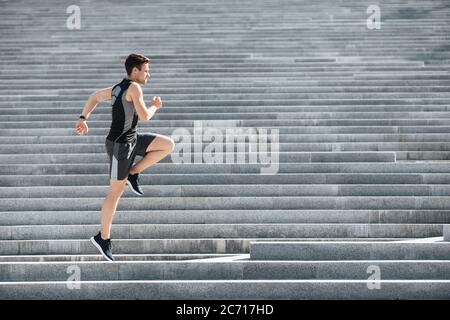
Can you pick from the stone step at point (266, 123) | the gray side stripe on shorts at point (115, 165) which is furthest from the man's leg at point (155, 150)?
the stone step at point (266, 123)

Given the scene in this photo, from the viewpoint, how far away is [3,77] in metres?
11.4

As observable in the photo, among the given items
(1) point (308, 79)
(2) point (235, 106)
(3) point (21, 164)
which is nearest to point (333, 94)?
(1) point (308, 79)

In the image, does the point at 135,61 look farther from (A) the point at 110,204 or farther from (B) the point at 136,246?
(B) the point at 136,246

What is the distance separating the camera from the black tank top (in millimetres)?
5738

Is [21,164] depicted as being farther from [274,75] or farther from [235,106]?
[274,75]

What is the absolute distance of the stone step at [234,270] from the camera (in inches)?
230

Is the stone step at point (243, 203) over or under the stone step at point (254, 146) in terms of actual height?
under

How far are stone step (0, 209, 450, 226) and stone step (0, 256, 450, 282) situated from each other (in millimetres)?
1081

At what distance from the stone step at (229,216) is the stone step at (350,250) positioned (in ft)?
2.52

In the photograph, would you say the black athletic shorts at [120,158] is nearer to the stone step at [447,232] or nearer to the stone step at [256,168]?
the stone step at [256,168]

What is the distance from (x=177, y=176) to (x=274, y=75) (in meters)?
3.79

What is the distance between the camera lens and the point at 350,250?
6.12m

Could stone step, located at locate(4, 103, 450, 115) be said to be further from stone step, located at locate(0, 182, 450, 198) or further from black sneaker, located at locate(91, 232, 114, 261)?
black sneaker, located at locate(91, 232, 114, 261)

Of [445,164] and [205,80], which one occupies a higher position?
[205,80]
